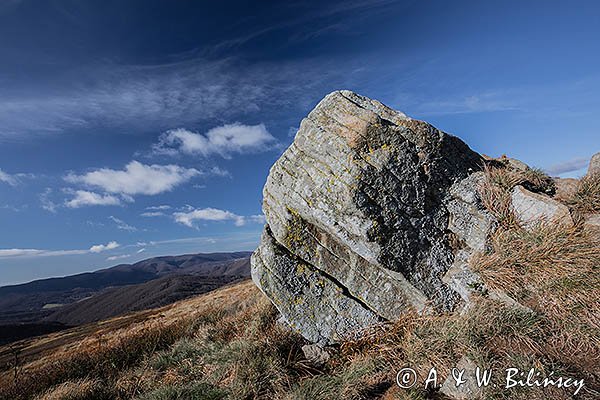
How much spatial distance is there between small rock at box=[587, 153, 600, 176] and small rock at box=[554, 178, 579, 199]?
38 cm

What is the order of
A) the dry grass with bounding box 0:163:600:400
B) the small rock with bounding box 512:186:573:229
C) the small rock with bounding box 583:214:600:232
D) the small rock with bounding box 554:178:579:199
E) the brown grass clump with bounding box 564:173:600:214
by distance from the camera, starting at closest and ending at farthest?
1. the dry grass with bounding box 0:163:600:400
2. the small rock with bounding box 583:214:600:232
3. the small rock with bounding box 512:186:573:229
4. the brown grass clump with bounding box 564:173:600:214
5. the small rock with bounding box 554:178:579:199

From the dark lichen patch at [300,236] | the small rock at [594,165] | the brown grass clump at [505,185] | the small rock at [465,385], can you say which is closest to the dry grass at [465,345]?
the brown grass clump at [505,185]

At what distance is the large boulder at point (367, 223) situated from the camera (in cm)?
723

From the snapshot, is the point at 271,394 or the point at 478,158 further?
the point at 478,158

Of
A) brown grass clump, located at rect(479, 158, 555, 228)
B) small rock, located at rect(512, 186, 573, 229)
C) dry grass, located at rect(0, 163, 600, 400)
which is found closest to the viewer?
dry grass, located at rect(0, 163, 600, 400)

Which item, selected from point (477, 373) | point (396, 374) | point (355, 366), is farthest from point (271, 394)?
point (477, 373)

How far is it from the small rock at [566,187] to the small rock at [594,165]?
14.8 inches

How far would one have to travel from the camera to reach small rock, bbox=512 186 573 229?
22.1 ft

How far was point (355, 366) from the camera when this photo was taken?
6.54m

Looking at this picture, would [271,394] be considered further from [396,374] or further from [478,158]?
[478,158]

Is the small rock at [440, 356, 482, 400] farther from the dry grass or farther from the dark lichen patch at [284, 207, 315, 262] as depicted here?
the dark lichen patch at [284, 207, 315, 262]

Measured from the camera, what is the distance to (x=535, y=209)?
23.4ft

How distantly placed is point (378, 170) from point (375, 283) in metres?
2.72

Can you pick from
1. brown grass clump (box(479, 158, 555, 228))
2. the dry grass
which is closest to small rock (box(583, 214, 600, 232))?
the dry grass
